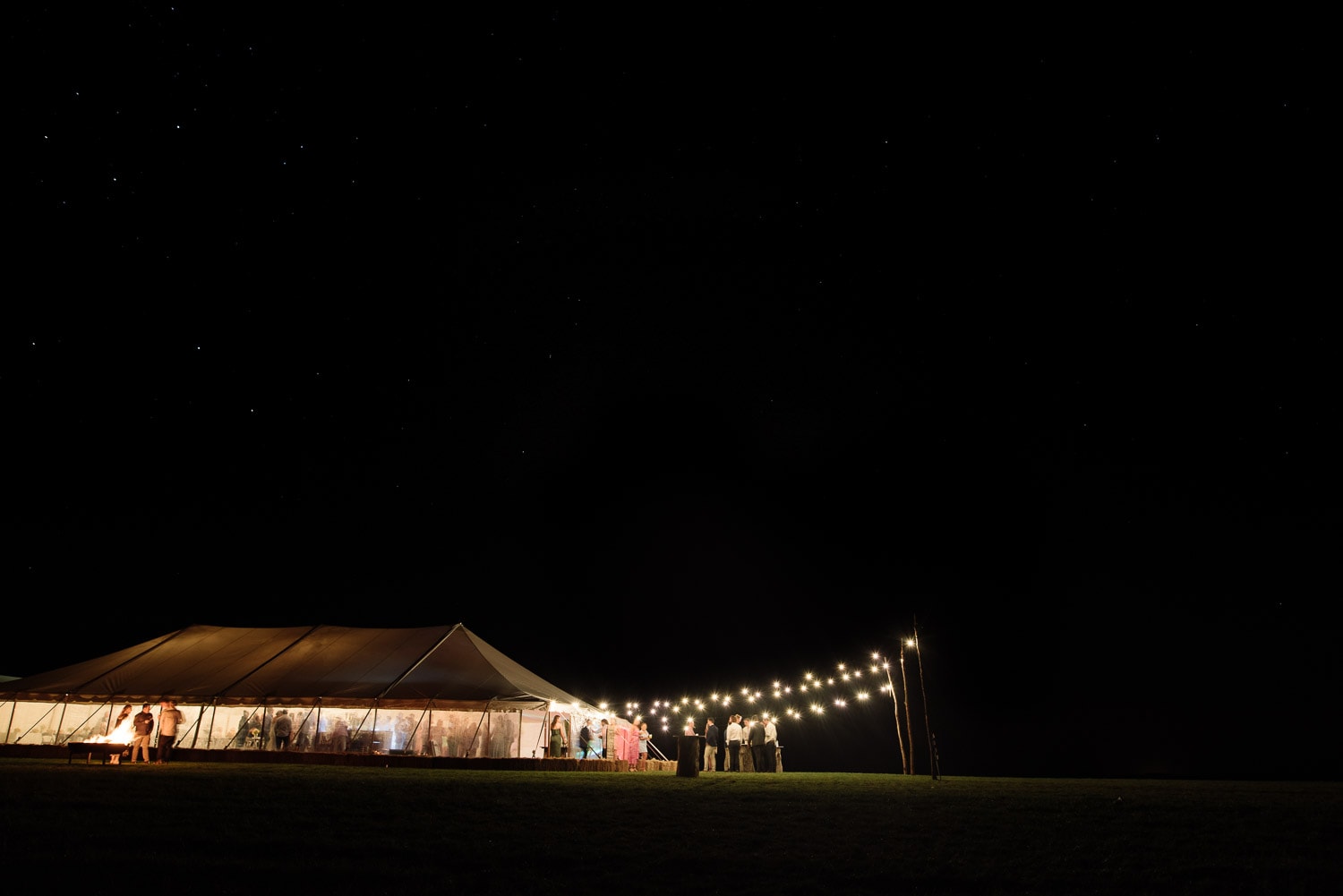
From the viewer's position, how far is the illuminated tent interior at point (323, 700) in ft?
48.5

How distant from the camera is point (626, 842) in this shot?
4723 millimetres

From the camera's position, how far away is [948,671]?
3644 centimetres

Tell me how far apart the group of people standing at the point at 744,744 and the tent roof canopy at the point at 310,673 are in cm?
280

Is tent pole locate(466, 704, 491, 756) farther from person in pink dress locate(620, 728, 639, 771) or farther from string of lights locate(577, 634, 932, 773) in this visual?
string of lights locate(577, 634, 932, 773)

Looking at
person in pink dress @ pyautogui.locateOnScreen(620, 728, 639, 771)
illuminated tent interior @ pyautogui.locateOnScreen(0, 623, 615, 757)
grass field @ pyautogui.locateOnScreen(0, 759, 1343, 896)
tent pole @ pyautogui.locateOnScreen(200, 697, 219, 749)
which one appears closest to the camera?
grass field @ pyautogui.locateOnScreen(0, 759, 1343, 896)

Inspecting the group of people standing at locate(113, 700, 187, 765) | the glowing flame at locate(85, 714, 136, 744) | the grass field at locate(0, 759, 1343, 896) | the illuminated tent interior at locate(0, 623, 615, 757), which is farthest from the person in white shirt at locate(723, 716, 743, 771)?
the glowing flame at locate(85, 714, 136, 744)

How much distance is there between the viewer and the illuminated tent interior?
14797mm

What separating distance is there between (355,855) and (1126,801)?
6.90 meters

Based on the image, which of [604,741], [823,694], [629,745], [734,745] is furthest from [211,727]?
[823,694]

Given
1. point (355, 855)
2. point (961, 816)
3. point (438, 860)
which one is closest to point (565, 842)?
point (438, 860)

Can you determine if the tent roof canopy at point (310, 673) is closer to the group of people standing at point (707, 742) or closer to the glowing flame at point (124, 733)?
the group of people standing at point (707, 742)

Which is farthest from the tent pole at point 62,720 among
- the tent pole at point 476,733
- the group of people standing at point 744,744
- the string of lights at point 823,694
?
the group of people standing at point 744,744

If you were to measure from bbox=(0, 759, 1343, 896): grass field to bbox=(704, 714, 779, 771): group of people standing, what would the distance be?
8.76 metres

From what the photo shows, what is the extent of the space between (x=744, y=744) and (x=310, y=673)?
27.5 ft
